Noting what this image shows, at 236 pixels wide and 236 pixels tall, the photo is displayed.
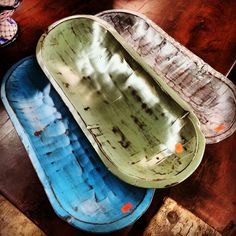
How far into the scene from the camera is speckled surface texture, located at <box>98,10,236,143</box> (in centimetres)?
128

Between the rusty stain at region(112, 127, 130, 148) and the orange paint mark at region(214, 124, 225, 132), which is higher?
the rusty stain at region(112, 127, 130, 148)

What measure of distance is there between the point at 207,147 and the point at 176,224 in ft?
1.25

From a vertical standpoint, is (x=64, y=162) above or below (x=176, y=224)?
above

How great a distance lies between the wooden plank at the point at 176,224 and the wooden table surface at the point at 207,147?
Result: 2 cm

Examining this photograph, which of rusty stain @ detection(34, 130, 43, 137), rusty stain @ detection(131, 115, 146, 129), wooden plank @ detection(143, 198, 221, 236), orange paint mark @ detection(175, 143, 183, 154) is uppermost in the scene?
rusty stain @ detection(34, 130, 43, 137)

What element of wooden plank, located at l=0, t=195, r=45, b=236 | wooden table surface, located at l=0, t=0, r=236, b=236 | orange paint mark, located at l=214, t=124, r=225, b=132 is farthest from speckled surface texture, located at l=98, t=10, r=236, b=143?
wooden plank, located at l=0, t=195, r=45, b=236

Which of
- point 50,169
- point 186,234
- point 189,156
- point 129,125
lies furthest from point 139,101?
point 186,234

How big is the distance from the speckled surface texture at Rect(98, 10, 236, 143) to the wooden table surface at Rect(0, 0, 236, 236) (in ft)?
0.39

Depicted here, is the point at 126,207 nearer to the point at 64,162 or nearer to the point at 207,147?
the point at 64,162

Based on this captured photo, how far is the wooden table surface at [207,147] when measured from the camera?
112 cm

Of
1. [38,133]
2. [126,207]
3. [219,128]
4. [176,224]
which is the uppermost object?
[38,133]

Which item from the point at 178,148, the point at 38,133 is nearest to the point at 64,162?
the point at 38,133

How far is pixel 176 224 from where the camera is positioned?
45.6 inches

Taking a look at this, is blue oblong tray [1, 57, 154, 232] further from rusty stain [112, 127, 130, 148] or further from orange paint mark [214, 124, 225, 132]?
orange paint mark [214, 124, 225, 132]
